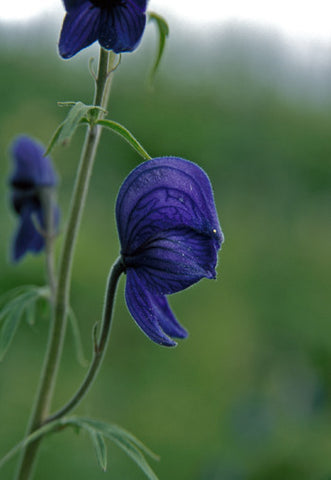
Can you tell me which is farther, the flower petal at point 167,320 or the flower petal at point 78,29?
the flower petal at point 167,320

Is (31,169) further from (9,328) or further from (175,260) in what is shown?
(175,260)

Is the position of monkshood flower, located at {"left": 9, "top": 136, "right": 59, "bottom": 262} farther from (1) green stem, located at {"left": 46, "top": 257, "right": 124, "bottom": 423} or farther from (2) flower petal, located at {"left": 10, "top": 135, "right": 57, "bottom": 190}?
(1) green stem, located at {"left": 46, "top": 257, "right": 124, "bottom": 423}

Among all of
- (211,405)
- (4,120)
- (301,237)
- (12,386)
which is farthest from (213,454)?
(4,120)

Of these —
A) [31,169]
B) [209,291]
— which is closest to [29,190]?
[31,169]

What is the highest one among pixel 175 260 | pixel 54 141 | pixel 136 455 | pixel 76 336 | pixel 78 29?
pixel 78 29

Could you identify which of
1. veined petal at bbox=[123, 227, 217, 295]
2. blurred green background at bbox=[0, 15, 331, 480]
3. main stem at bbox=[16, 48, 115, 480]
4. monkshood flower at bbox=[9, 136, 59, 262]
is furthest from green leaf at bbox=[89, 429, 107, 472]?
blurred green background at bbox=[0, 15, 331, 480]

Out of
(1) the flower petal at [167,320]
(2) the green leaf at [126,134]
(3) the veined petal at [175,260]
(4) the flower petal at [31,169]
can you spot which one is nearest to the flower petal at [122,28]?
(2) the green leaf at [126,134]

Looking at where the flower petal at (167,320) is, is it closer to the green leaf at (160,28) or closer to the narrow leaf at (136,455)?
the narrow leaf at (136,455)
